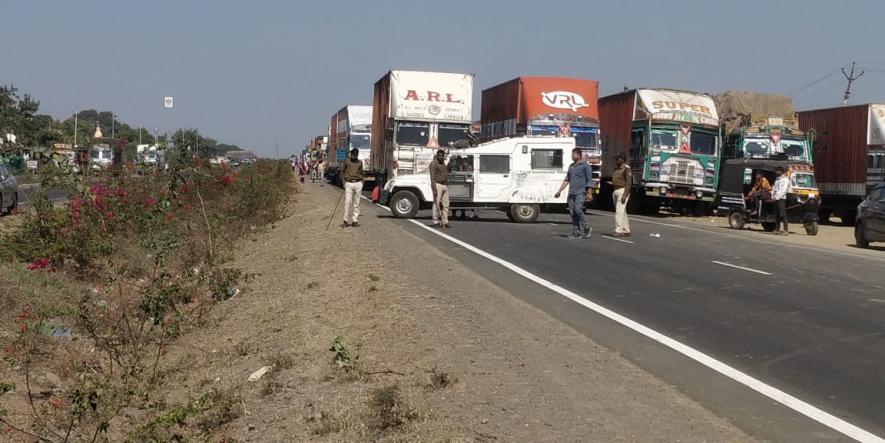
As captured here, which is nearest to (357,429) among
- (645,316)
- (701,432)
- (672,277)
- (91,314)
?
(701,432)

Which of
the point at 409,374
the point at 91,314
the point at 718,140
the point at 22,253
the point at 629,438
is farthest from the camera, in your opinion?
the point at 718,140

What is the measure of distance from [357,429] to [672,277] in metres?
8.56

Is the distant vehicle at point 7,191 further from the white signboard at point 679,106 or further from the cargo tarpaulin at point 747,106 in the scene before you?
the cargo tarpaulin at point 747,106

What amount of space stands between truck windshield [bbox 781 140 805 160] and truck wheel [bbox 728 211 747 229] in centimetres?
613

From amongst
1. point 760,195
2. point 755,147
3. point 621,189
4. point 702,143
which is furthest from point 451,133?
point 621,189

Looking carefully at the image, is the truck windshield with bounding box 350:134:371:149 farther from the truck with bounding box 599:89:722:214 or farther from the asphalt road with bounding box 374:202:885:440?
the asphalt road with bounding box 374:202:885:440

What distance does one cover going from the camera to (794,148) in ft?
107

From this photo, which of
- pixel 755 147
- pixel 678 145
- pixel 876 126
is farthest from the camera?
pixel 678 145

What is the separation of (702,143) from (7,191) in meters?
22.8

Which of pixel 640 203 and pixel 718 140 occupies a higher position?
pixel 718 140

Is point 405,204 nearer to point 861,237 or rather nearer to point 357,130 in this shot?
point 861,237

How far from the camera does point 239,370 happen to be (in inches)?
333

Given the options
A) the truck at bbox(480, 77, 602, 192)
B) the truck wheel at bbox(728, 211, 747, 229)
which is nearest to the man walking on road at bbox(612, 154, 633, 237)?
the truck wheel at bbox(728, 211, 747, 229)

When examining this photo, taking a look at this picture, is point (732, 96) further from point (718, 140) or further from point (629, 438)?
point (629, 438)
